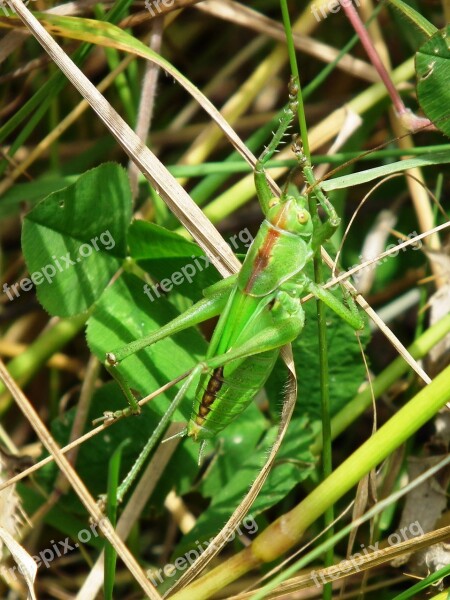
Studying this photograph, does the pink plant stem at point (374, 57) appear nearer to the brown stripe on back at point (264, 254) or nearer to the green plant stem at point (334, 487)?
the brown stripe on back at point (264, 254)

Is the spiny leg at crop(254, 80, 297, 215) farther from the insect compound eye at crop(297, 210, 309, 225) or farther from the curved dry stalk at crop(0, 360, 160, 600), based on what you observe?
the curved dry stalk at crop(0, 360, 160, 600)

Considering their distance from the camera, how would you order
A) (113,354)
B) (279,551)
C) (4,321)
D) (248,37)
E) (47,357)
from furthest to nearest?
(248,37) < (4,321) < (47,357) < (113,354) < (279,551)

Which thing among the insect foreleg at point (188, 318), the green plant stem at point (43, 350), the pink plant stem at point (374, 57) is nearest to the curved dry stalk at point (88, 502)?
the insect foreleg at point (188, 318)

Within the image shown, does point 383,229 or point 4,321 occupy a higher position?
point 4,321

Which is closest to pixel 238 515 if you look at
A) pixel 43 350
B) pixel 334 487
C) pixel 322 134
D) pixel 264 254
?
pixel 334 487

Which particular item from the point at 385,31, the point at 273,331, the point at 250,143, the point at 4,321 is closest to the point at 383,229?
the point at 250,143

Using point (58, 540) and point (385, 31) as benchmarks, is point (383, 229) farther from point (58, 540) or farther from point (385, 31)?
point (58, 540)

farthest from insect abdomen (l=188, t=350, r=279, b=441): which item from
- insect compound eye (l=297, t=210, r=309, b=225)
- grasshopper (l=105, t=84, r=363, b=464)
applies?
insect compound eye (l=297, t=210, r=309, b=225)
